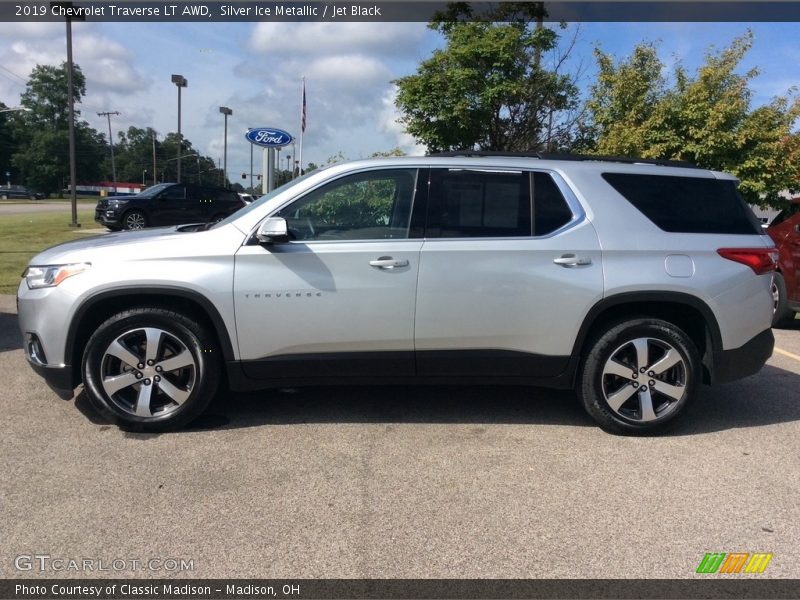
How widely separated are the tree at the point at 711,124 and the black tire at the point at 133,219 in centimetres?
1339

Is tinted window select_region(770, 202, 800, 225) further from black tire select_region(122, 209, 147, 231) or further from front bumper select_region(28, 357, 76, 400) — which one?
black tire select_region(122, 209, 147, 231)

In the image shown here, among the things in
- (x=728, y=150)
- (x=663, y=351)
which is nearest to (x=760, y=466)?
(x=663, y=351)

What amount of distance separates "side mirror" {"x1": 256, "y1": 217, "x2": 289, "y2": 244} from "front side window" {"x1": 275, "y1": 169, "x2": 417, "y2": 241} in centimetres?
16

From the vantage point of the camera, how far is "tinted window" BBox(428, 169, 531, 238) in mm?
4148

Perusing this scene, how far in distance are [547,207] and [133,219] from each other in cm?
1710

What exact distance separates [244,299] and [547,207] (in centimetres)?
207

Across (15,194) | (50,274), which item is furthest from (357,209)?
(15,194)

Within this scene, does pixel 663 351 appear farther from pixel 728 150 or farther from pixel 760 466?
pixel 728 150

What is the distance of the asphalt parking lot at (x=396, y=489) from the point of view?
282 centimetres

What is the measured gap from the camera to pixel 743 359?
14.3 ft

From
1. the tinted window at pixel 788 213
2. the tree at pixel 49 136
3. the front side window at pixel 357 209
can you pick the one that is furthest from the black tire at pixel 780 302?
the tree at pixel 49 136

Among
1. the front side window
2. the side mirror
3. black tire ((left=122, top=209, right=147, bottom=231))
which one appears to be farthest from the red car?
A: black tire ((left=122, top=209, right=147, bottom=231))

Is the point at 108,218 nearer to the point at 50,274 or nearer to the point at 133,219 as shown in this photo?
the point at 133,219

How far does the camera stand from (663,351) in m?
4.27
